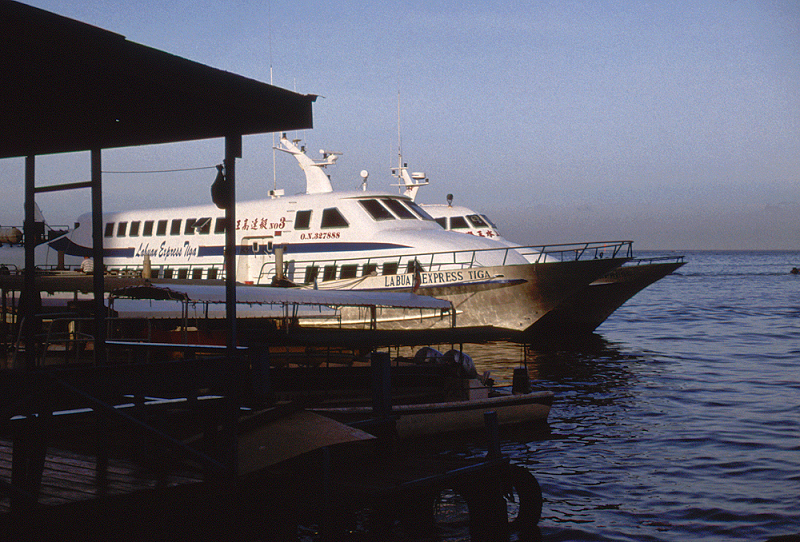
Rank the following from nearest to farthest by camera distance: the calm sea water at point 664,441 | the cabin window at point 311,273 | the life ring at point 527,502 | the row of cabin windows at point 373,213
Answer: the life ring at point 527,502
the calm sea water at point 664,441
the cabin window at point 311,273
the row of cabin windows at point 373,213

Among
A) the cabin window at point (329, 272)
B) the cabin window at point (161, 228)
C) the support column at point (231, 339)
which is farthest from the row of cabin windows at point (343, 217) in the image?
the support column at point (231, 339)

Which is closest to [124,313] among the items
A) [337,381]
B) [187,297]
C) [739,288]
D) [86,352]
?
[86,352]

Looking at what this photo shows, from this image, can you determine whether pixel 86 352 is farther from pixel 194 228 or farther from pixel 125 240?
pixel 125 240

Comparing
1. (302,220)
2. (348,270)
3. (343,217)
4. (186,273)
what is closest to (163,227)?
(186,273)

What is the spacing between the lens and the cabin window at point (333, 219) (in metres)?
25.5

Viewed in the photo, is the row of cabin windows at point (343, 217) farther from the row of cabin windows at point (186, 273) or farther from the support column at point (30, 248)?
the support column at point (30, 248)

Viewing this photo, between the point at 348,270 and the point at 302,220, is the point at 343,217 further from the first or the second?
the point at 348,270

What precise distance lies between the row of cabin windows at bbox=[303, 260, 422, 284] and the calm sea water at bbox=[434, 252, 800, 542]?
3.80 meters

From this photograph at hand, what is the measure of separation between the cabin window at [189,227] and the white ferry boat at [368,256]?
0.04m

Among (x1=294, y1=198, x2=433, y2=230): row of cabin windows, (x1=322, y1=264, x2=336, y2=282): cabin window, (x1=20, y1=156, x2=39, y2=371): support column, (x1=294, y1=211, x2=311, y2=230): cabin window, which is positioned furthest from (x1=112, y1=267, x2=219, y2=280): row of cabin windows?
(x1=20, y1=156, x2=39, y2=371): support column

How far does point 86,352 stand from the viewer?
15.4 meters

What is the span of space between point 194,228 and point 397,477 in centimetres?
2224

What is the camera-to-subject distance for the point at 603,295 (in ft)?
91.2

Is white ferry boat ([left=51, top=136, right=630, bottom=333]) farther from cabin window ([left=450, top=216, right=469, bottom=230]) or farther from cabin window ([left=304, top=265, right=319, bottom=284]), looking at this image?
cabin window ([left=450, top=216, right=469, bottom=230])
